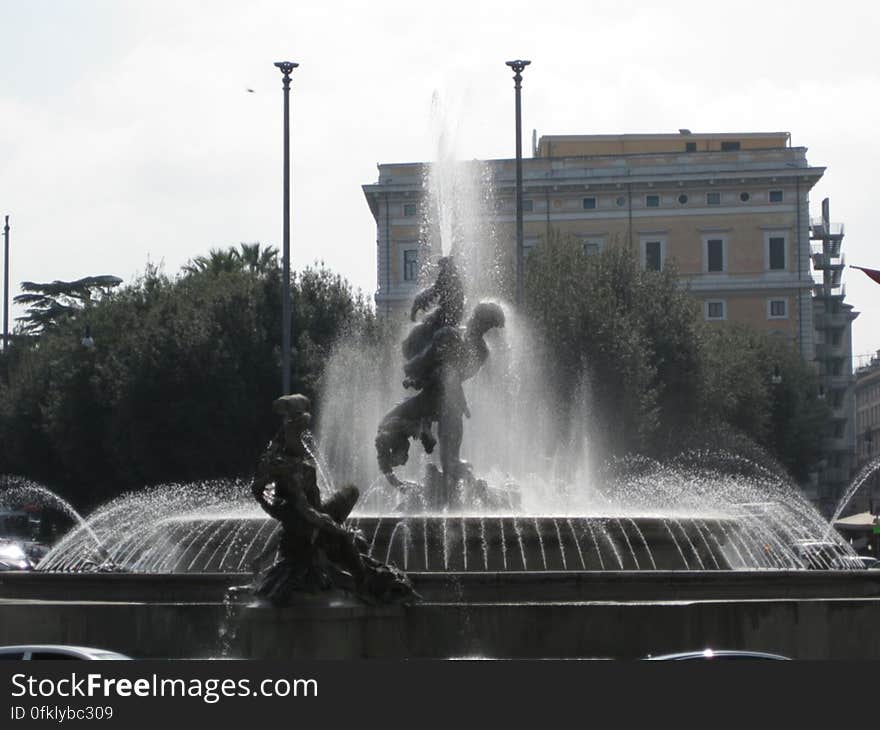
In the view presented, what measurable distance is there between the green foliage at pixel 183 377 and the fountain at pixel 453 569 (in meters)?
18.1

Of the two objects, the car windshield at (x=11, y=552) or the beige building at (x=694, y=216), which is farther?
the beige building at (x=694, y=216)

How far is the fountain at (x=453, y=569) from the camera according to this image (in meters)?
15.5

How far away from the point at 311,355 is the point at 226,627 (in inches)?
1293

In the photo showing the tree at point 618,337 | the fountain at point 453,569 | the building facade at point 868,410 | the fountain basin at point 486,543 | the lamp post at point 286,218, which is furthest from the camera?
the building facade at point 868,410

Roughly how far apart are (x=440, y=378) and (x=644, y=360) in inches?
1030

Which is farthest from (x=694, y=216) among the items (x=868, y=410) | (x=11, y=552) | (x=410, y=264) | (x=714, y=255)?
(x=868, y=410)

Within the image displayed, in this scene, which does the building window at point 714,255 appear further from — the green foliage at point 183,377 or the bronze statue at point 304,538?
the bronze statue at point 304,538

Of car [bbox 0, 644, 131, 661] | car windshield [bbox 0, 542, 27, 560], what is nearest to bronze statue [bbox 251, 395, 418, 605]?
car [bbox 0, 644, 131, 661]

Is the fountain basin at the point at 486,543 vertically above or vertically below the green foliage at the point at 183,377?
below

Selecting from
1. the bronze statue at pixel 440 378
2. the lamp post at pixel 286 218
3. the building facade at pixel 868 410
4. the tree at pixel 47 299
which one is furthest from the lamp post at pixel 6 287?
the building facade at pixel 868 410

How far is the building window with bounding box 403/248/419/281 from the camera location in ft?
268

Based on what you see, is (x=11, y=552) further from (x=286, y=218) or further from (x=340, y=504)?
(x=340, y=504)

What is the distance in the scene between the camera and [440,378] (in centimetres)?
2278

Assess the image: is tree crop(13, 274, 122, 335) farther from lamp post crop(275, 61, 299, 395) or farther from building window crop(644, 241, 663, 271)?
lamp post crop(275, 61, 299, 395)
